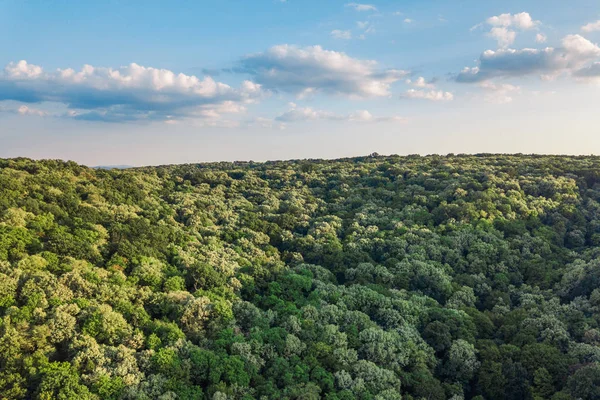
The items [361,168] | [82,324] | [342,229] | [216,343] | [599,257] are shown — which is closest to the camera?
[82,324]

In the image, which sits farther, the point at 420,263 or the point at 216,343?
the point at 420,263

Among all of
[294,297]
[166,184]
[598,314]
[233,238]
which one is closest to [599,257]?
[598,314]

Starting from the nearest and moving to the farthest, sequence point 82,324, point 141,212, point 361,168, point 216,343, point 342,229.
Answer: point 82,324, point 216,343, point 141,212, point 342,229, point 361,168

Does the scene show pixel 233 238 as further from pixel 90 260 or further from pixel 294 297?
pixel 90 260

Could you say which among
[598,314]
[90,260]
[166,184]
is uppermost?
[166,184]

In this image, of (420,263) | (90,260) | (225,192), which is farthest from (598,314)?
(225,192)

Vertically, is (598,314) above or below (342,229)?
below
